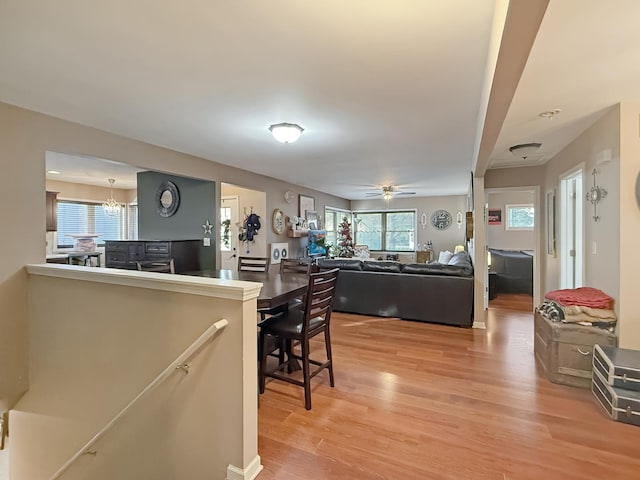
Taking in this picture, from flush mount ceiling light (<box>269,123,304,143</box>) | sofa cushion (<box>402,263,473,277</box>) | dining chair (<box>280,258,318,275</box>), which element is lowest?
sofa cushion (<box>402,263,473,277</box>)

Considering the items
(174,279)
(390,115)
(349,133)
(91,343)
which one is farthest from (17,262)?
(390,115)

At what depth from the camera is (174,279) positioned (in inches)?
74.4

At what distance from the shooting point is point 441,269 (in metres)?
4.58

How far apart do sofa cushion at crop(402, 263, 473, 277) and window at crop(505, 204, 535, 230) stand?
4.40 m

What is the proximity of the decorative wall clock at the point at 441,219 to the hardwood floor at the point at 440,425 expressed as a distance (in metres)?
6.17

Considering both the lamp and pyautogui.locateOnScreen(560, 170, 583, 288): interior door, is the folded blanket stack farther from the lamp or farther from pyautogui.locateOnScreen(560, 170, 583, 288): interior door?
the lamp

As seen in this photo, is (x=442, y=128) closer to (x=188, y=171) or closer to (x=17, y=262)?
(x=188, y=171)

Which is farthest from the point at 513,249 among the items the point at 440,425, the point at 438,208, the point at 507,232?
the point at 440,425

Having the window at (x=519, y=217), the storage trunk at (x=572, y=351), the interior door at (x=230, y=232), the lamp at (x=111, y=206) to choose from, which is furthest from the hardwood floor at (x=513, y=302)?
the lamp at (x=111, y=206)

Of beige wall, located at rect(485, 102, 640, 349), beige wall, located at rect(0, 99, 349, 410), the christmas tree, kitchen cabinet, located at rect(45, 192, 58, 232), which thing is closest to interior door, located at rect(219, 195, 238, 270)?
the christmas tree

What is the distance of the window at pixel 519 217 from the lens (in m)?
7.91

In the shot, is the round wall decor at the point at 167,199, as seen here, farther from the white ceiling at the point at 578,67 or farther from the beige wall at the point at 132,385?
the white ceiling at the point at 578,67

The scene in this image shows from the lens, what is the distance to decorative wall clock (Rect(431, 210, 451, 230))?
361 inches

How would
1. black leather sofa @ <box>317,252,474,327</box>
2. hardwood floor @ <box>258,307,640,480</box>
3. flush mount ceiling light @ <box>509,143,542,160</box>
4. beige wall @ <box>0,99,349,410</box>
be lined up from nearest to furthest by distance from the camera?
hardwood floor @ <box>258,307,640,480</box>
beige wall @ <box>0,99,349,410</box>
flush mount ceiling light @ <box>509,143,542,160</box>
black leather sofa @ <box>317,252,474,327</box>
